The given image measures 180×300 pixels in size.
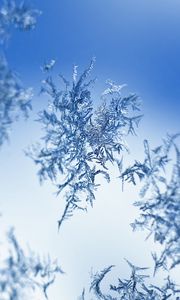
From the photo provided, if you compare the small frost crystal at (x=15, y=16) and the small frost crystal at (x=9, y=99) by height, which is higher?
the small frost crystal at (x=15, y=16)

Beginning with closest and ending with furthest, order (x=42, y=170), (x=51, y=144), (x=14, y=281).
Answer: (x=14, y=281)
(x=42, y=170)
(x=51, y=144)

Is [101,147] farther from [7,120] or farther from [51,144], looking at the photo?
[7,120]

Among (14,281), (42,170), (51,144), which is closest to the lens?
(14,281)

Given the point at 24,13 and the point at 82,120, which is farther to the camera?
the point at 82,120

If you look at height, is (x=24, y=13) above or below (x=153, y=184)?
above

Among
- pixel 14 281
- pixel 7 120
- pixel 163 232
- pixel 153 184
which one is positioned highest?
pixel 7 120

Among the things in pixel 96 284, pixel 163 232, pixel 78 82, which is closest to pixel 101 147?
pixel 78 82

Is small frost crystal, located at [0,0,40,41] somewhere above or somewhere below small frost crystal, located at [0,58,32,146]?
above
